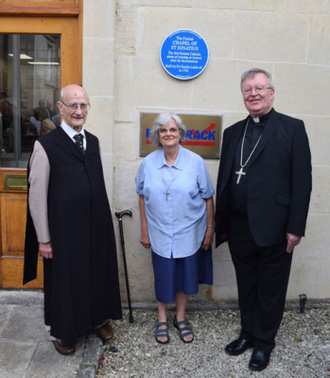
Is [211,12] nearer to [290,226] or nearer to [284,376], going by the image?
[290,226]

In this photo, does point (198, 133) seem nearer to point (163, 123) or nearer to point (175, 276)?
point (163, 123)

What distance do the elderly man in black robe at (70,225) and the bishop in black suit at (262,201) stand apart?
967mm

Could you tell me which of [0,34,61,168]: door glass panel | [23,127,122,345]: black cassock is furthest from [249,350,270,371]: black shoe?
[0,34,61,168]: door glass panel

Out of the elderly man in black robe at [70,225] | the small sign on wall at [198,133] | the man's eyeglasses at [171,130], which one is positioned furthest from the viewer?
the small sign on wall at [198,133]

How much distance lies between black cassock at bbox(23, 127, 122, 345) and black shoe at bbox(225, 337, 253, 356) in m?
1.04

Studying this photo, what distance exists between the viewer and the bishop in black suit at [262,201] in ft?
8.92

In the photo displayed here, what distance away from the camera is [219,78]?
3566 millimetres

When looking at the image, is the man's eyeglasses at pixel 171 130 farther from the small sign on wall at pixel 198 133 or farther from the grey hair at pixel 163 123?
the small sign on wall at pixel 198 133

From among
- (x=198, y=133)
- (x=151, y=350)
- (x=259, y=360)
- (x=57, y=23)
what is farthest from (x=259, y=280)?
(x=57, y=23)

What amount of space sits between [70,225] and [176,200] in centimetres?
81

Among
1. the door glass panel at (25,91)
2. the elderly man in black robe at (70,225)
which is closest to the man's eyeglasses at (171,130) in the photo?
the elderly man in black robe at (70,225)

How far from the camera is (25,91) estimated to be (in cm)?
374

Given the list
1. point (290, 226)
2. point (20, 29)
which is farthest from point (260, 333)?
point (20, 29)

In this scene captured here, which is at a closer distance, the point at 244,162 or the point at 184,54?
the point at 244,162
